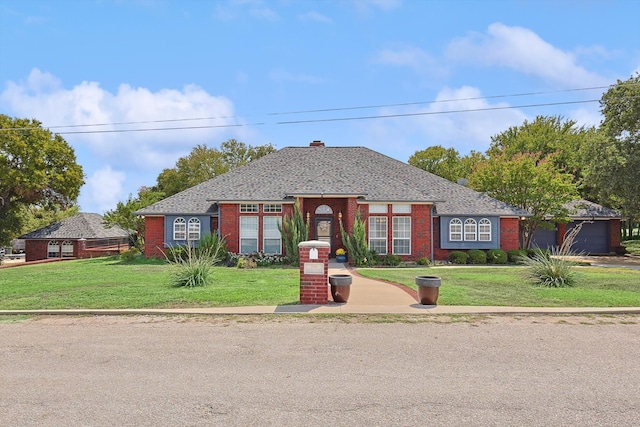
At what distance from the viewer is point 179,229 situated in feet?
82.2

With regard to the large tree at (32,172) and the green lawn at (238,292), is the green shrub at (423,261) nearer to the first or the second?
the green lawn at (238,292)

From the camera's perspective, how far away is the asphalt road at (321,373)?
15.5 ft

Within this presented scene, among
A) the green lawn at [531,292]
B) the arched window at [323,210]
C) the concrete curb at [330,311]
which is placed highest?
the arched window at [323,210]

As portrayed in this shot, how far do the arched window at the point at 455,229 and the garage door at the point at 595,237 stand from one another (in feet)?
43.1

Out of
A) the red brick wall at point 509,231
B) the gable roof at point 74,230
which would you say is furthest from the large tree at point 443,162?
the gable roof at point 74,230

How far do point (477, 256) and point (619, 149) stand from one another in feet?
39.6

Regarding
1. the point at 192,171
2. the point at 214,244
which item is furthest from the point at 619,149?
the point at 192,171

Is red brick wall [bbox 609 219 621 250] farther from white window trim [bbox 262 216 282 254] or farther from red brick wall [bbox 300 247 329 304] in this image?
red brick wall [bbox 300 247 329 304]

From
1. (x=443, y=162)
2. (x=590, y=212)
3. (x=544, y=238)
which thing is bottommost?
(x=544, y=238)

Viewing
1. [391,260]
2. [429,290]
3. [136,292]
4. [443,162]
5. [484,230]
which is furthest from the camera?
[443,162]

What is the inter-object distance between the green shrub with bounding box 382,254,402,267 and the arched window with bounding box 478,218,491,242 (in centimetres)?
538

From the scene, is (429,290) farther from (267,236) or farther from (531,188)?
(531,188)

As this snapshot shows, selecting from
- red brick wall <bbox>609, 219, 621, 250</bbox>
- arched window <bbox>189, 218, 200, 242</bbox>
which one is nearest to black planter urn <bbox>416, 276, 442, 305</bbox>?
arched window <bbox>189, 218, 200, 242</bbox>

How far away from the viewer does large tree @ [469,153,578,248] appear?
26.1 metres
